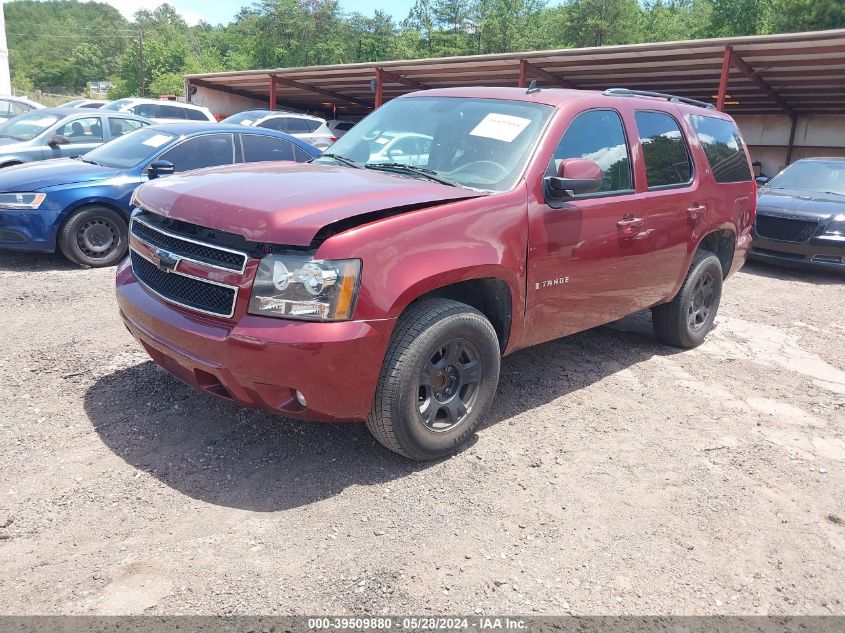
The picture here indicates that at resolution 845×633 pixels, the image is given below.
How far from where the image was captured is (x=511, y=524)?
3035 mm

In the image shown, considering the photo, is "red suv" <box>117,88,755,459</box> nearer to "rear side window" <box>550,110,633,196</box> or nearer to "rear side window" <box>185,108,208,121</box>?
"rear side window" <box>550,110,633,196</box>

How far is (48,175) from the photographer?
A: 22.6 feet

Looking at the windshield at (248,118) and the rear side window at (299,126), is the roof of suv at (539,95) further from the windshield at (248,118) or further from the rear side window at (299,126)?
the rear side window at (299,126)

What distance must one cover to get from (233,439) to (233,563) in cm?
104

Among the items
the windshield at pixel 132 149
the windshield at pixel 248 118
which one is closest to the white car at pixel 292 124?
the windshield at pixel 248 118

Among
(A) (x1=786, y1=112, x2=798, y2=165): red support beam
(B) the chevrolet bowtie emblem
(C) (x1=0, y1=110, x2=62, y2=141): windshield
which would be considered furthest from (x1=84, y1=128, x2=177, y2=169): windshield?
(A) (x1=786, y1=112, x2=798, y2=165): red support beam

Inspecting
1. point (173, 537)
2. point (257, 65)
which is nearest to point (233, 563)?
point (173, 537)

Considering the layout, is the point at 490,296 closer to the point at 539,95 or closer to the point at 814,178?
the point at 539,95

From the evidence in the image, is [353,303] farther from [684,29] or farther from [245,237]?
[684,29]

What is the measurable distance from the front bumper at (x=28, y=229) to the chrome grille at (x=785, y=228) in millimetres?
9114

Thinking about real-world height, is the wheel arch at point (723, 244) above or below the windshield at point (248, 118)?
below

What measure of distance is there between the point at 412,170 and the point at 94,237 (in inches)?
187

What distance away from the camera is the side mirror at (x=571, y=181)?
12.1 feet

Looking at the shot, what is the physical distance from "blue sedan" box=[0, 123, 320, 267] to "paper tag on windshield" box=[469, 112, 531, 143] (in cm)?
377
